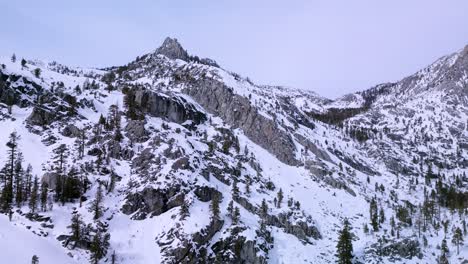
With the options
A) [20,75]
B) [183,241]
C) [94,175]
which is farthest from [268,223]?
[20,75]

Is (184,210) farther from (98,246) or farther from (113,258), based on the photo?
(98,246)

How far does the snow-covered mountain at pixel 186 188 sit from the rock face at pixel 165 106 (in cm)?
44

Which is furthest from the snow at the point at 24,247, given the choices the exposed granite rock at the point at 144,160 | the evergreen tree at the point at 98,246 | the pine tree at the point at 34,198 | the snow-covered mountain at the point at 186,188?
the exposed granite rock at the point at 144,160

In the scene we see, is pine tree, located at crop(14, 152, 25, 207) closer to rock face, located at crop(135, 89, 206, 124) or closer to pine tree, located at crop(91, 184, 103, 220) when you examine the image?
pine tree, located at crop(91, 184, 103, 220)

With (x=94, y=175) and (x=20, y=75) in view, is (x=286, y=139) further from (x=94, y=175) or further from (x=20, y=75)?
(x=20, y=75)

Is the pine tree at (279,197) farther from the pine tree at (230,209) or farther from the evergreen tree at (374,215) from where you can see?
the evergreen tree at (374,215)

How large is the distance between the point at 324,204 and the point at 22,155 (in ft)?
254

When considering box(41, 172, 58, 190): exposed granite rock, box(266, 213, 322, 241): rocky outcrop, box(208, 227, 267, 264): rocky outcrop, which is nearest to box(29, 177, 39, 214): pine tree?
box(41, 172, 58, 190): exposed granite rock

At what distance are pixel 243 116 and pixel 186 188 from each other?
69.4 m

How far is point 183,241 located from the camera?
79.3 m

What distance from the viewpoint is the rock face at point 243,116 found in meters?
148

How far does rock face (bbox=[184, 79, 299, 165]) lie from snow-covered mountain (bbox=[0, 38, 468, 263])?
1.53 feet

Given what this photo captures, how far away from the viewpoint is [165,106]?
13512 cm

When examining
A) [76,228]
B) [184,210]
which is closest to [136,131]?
[184,210]
